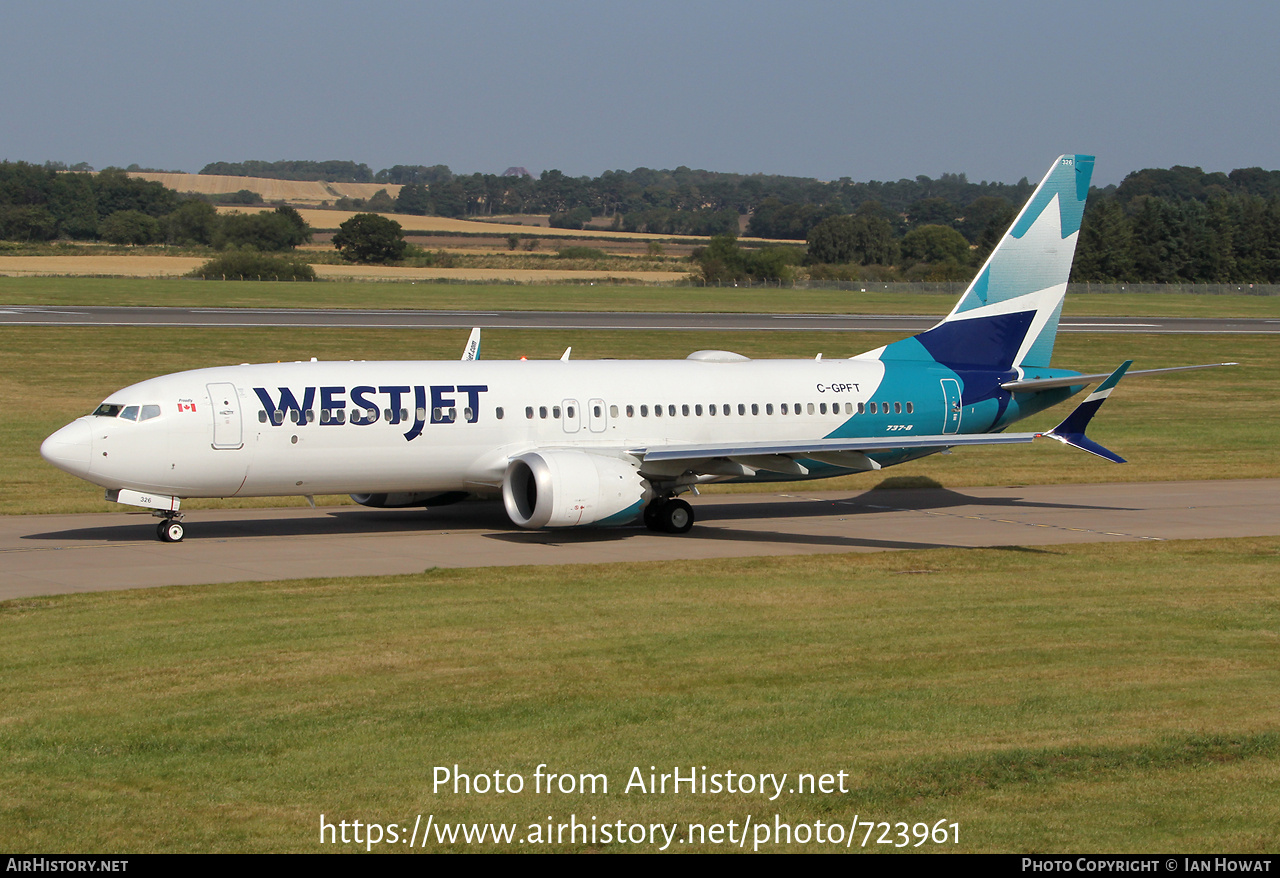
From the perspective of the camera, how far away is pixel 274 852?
11.6 metres

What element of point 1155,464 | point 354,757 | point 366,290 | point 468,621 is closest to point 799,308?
point 366,290

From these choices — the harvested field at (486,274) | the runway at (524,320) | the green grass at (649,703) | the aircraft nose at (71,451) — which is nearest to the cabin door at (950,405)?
the green grass at (649,703)

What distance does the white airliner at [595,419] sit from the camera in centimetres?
2827

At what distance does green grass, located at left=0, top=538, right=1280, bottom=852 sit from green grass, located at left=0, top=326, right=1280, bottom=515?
49.6ft

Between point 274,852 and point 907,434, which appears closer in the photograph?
point 274,852

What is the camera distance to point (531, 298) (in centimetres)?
10719

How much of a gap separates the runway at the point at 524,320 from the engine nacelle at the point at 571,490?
144ft

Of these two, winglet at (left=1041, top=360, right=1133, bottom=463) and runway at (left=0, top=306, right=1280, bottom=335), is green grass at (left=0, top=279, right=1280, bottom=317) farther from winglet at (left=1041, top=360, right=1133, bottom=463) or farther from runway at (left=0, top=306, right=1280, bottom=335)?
winglet at (left=1041, top=360, right=1133, bottom=463)

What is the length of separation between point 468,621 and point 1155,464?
2851 cm

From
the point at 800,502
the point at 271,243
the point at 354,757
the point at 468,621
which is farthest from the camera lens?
the point at 271,243

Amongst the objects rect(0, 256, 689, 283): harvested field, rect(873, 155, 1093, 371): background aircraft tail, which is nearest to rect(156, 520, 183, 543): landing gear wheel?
rect(873, 155, 1093, 371): background aircraft tail

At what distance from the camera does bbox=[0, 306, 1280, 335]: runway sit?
7356cm

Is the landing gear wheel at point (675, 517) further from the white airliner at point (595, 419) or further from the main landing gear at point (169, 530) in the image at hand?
the main landing gear at point (169, 530)

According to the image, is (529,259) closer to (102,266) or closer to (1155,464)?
(102,266)
